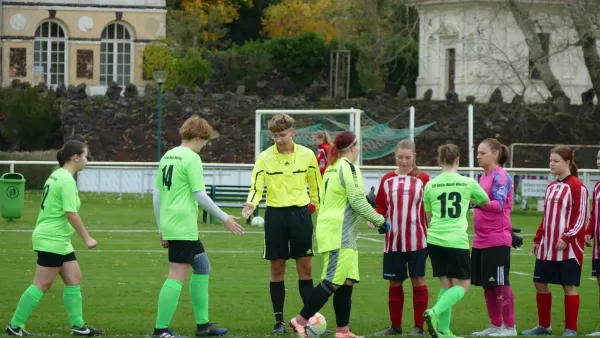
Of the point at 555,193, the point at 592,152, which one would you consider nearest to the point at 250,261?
the point at 555,193

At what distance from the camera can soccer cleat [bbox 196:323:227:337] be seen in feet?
36.8

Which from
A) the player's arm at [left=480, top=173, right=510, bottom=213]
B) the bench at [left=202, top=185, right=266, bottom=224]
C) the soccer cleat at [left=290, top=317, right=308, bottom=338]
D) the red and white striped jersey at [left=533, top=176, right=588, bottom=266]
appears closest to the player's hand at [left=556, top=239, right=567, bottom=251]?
the red and white striped jersey at [left=533, top=176, right=588, bottom=266]

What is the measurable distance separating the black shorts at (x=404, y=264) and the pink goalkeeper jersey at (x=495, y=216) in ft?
1.92

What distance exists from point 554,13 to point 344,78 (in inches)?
429

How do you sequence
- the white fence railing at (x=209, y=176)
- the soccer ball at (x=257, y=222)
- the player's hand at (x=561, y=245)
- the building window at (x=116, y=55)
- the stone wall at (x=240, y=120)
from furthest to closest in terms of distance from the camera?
the building window at (x=116, y=55)
the stone wall at (x=240, y=120)
the white fence railing at (x=209, y=176)
the soccer ball at (x=257, y=222)
the player's hand at (x=561, y=245)

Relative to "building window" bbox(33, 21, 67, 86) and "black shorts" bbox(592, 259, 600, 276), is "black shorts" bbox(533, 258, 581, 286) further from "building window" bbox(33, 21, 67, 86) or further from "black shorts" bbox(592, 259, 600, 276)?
"building window" bbox(33, 21, 67, 86)

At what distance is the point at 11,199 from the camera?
25469 mm

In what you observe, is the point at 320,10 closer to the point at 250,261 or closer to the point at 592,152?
the point at 592,152

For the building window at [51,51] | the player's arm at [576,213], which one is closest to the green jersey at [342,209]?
the player's arm at [576,213]

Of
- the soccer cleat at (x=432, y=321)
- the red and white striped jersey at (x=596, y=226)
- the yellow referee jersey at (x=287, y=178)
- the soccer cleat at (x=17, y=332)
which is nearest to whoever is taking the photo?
the soccer cleat at (x=432, y=321)

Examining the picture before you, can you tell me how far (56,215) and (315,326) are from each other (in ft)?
8.01

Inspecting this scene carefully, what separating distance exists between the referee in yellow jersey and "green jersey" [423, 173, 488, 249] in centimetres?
114

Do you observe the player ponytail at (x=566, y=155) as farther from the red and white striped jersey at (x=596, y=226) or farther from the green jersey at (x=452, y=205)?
the green jersey at (x=452, y=205)

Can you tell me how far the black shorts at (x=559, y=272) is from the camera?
12.0 metres
